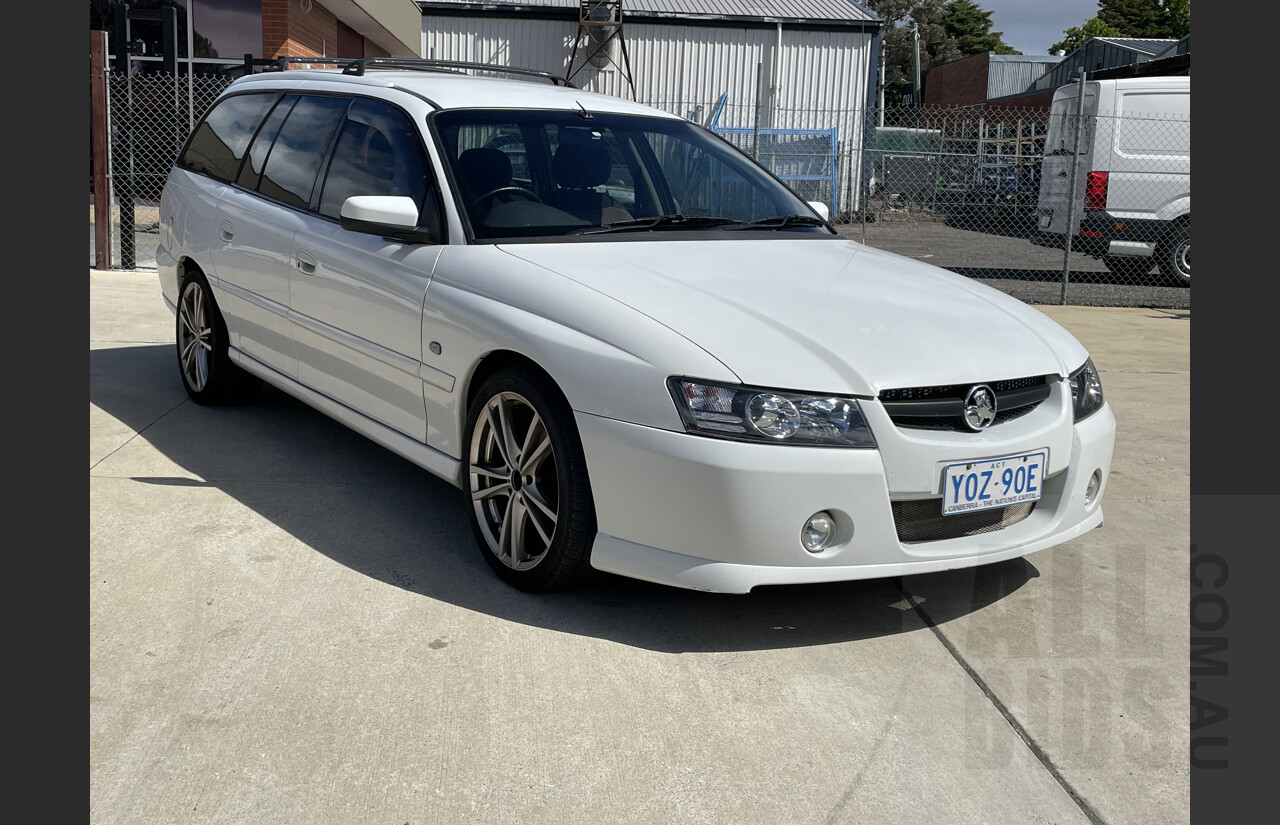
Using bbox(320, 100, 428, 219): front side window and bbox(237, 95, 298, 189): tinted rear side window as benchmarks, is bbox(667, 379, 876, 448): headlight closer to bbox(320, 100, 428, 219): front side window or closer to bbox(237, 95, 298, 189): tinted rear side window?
bbox(320, 100, 428, 219): front side window

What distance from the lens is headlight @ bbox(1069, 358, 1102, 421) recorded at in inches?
154

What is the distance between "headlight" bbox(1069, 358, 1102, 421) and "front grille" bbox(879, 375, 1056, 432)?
0.31 m

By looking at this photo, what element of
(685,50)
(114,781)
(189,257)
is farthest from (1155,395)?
(685,50)

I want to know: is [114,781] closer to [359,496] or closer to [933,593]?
[359,496]

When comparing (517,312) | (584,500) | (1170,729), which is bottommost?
(1170,729)

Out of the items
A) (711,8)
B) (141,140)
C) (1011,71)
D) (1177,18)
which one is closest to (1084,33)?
(1177,18)

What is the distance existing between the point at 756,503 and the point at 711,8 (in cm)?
2242

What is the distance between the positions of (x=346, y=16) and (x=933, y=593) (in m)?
15.6

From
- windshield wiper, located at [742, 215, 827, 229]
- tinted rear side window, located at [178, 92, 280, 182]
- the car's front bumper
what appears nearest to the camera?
the car's front bumper

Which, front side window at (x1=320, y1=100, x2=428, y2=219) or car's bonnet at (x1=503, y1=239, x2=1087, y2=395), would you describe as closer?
car's bonnet at (x1=503, y1=239, x2=1087, y2=395)

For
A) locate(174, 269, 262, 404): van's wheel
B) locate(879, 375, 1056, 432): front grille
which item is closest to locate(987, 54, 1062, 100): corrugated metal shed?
locate(174, 269, 262, 404): van's wheel

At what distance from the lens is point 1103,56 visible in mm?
37844

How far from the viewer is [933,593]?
13.3ft

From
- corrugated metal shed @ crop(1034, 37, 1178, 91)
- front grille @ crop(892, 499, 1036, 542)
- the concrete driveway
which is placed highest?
corrugated metal shed @ crop(1034, 37, 1178, 91)
